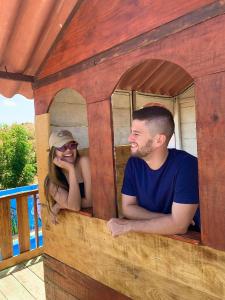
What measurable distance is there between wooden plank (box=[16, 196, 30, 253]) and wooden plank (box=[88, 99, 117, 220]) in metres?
2.48

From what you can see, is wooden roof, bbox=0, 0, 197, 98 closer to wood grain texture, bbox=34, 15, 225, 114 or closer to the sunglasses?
wood grain texture, bbox=34, 15, 225, 114

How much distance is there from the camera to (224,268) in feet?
4.51

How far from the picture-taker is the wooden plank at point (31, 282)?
11.1ft

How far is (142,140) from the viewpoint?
1772mm

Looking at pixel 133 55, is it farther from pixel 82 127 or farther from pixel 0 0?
pixel 82 127

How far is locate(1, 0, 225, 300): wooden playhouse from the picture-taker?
136cm

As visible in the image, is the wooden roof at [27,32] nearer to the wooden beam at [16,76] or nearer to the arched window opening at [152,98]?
the wooden beam at [16,76]

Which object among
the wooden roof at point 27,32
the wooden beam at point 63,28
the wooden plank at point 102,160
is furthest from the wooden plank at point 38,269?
A: the wooden beam at point 63,28

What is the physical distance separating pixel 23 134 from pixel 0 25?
16166 mm

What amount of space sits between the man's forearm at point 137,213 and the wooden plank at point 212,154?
0.37 metres

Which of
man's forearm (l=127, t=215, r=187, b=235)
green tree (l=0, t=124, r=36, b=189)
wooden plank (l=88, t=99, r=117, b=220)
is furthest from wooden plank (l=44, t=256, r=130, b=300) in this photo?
green tree (l=0, t=124, r=36, b=189)

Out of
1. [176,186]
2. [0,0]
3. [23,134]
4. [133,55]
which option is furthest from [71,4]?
[23,134]

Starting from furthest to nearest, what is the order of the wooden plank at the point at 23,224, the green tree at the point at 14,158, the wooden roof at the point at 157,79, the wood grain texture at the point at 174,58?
the green tree at the point at 14,158
the wooden plank at the point at 23,224
the wooden roof at the point at 157,79
the wood grain texture at the point at 174,58

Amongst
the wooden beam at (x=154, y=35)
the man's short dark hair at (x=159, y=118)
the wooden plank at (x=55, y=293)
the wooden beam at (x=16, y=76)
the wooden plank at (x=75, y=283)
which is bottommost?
the wooden plank at (x=55, y=293)
